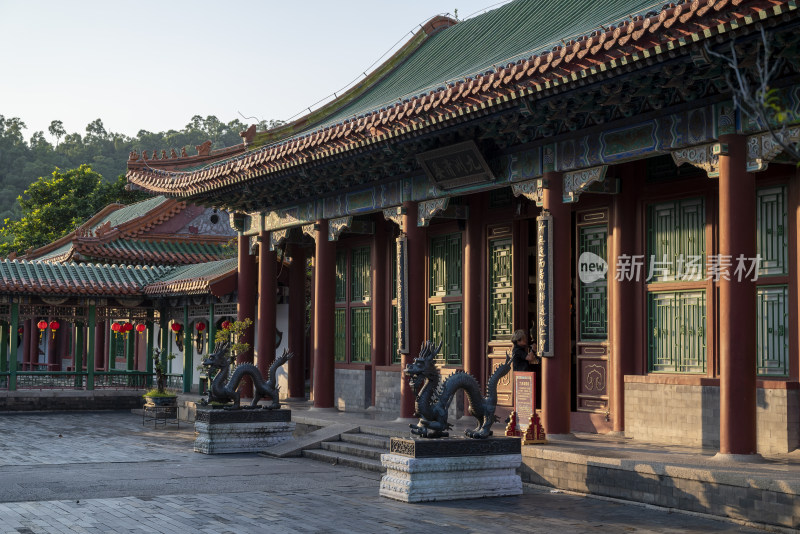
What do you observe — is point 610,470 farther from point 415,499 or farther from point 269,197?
point 269,197

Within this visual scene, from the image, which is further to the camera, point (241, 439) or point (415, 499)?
point (241, 439)

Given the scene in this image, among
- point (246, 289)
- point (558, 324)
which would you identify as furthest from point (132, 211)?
point (558, 324)

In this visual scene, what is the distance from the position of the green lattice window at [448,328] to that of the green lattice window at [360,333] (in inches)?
77.8

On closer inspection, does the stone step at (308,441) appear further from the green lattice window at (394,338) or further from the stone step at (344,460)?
the green lattice window at (394,338)

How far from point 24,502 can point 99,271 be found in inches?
600

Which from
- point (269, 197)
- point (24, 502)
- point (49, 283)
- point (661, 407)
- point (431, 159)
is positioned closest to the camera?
point (24, 502)

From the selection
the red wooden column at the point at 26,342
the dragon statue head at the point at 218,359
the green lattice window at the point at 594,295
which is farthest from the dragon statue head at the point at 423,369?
the red wooden column at the point at 26,342

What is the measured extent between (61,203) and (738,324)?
3398cm

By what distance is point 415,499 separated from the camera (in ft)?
30.4

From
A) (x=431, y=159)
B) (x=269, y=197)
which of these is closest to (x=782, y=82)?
(x=431, y=159)

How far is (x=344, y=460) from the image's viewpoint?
40.7 feet

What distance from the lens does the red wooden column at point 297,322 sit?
19453 millimetres

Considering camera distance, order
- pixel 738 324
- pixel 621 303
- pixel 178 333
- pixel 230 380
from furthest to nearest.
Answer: pixel 178 333
pixel 230 380
pixel 621 303
pixel 738 324

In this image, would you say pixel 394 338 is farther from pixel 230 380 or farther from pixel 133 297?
pixel 133 297
